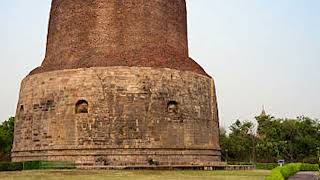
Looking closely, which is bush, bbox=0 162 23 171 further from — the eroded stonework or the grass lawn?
the grass lawn

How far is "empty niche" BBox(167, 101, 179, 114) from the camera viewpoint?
66.6 feet

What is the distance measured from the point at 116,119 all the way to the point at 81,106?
175 cm

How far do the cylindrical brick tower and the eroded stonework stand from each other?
0.04 meters

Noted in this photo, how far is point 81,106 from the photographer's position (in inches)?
785

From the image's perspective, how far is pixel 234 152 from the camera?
44750mm

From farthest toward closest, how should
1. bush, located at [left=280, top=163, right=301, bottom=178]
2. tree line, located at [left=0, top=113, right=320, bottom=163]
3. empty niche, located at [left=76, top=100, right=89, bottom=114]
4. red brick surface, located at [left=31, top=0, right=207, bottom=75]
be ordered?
tree line, located at [left=0, top=113, right=320, bottom=163] < red brick surface, located at [left=31, top=0, right=207, bottom=75] < empty niche, located at [left=76, top=100, right=89, bottom=114] < bush, located at [left=280, top=163, right=301, bottom=178]

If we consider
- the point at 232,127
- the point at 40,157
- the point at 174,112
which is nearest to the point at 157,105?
the point at 174,112

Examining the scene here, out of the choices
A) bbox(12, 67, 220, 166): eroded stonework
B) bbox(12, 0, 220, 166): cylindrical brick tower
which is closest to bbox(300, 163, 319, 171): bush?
bbox(12, 0, 220, 166): cylindrical brick tower

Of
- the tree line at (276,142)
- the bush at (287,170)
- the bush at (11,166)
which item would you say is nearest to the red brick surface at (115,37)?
the bush at (11,166)

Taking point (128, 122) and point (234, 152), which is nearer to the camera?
point (128, 122)

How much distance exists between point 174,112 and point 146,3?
5461 millimetres

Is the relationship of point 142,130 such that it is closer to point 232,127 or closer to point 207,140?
point 207,140

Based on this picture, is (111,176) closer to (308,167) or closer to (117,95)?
(117,95)

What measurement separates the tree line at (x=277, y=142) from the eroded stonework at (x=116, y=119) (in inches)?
910
